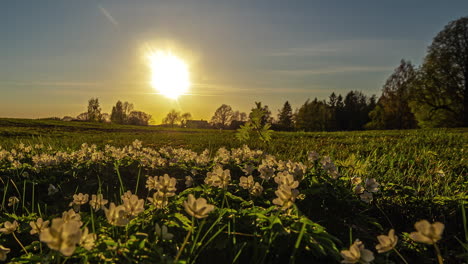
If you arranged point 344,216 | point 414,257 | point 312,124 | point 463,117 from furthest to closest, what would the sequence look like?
point 312,124, point 463,117, point 344,216, point 414,257

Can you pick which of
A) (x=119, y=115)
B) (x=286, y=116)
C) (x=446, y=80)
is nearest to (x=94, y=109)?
(x=119, y=115)

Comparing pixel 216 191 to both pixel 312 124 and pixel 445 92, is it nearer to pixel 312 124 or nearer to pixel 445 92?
pixel 445 92

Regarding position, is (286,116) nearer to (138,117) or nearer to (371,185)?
(138,117)

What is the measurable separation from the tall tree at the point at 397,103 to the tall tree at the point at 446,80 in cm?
216

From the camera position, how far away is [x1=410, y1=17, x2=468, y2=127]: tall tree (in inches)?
1309

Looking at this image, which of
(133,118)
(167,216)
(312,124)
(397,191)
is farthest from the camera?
(133,118)

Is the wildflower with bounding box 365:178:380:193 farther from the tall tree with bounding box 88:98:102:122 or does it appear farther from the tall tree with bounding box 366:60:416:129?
the tall tree with bounding box 88:98:102:122

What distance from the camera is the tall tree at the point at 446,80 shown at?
3325 centimetres

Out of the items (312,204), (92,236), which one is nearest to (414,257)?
(312,204)

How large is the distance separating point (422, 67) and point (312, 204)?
40.6 m

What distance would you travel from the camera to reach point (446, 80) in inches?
1341

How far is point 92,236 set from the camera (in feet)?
4.73

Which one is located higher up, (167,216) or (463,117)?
(463,117)

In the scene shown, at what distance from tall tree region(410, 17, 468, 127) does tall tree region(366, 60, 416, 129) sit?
7.08ft
